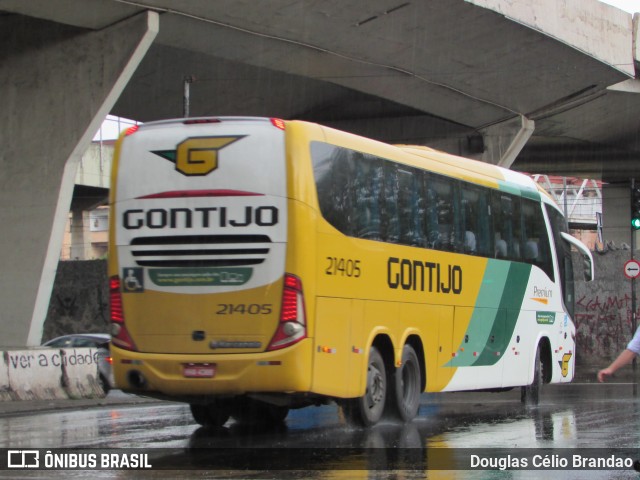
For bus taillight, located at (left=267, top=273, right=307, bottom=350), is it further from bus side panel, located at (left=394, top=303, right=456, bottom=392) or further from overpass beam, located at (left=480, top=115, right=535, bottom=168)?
overpass beam, located at (left=480, top=115, right=535, bottom=168)

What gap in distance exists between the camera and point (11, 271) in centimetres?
2188

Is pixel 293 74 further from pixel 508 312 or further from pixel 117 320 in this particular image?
pixel 117 320

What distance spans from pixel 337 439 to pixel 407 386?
217 cm

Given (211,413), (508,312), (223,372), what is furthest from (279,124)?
(508,312)

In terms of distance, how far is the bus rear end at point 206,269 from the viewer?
38.1ft

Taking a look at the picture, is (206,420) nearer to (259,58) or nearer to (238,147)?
(238,147)

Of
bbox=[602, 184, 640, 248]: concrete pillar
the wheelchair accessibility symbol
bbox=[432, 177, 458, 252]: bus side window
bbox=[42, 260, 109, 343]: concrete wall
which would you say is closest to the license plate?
the wheelchair accessibility symbol

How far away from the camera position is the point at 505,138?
35969 mm

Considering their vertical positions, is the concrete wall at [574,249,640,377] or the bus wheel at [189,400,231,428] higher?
the concrete wall at [574,249,640,377]

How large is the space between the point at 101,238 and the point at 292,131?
10270cm

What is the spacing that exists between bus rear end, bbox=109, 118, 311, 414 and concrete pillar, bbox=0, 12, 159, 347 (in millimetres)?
9751

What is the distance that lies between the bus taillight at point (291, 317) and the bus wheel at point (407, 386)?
261 cm

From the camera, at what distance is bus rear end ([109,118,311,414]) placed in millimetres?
11617

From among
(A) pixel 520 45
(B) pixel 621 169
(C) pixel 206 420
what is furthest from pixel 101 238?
(C) pixel 206 420
